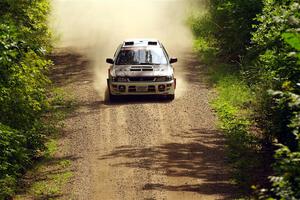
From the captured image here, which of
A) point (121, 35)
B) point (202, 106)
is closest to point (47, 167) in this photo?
point (202, 106)

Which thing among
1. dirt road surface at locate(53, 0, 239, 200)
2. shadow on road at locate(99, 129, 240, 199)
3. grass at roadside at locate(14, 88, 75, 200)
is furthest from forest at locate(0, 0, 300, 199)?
dirt road surface at locate(53, 0, 239, 200)

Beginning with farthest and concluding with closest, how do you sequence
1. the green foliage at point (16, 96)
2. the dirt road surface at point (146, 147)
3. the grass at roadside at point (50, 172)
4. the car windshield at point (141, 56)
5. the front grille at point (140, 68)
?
the car windshield at point (141, 56) → the front grille at point (140, 68) → the grass at roadside at point (50, 172) → the dirt road surface at point (146, 147) → the green foliage at point (16, 96)

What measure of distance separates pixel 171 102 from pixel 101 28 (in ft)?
59.2

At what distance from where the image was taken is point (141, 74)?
1856 cm

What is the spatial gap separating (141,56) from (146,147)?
5.08 m

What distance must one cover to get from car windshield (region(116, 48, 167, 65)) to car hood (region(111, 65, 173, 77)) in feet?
0.96

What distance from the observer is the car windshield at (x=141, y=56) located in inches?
762

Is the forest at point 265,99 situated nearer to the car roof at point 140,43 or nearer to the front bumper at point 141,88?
the front bumper at point 141,88

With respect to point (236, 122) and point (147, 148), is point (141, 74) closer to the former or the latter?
point (236, 122)

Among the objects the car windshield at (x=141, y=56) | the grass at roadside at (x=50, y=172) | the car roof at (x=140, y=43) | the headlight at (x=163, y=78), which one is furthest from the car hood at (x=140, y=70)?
the grass at roadside at (x=50, y=172)

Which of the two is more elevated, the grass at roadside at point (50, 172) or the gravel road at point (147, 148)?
the gravel road at point (147, 148)

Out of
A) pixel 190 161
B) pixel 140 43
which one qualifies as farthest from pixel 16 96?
pixel 140 43

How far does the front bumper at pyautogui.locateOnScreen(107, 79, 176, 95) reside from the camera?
18.5 meters

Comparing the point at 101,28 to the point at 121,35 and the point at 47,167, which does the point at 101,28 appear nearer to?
the point at 121,35
